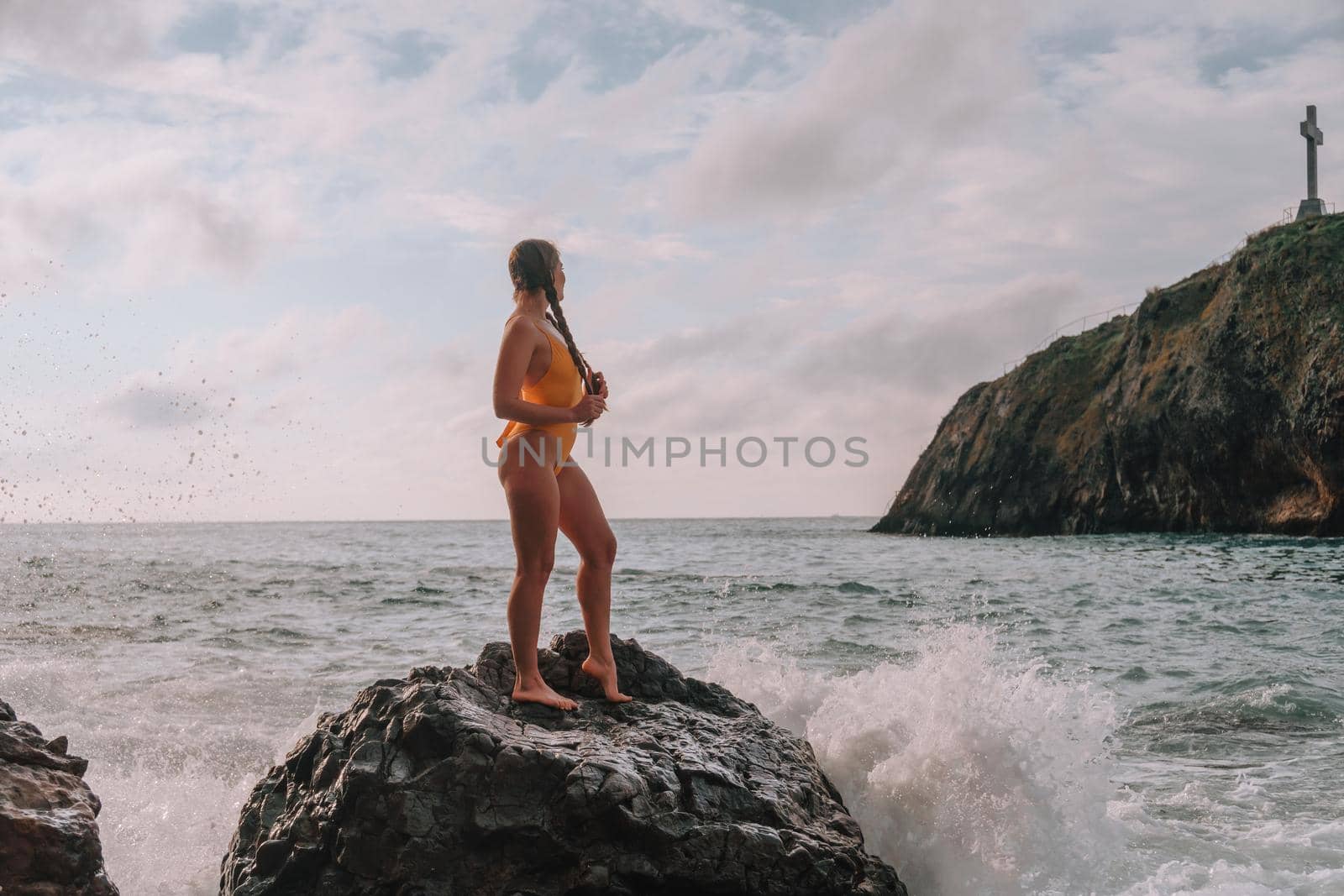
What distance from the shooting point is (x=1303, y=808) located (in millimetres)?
5320

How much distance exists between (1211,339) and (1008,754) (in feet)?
115

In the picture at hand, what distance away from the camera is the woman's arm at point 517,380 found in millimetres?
4031

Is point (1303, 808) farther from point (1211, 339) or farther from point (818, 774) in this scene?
point (1211, 339)

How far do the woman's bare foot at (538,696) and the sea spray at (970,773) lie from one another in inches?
60.0

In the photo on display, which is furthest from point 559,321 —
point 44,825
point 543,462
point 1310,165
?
point 1310,165

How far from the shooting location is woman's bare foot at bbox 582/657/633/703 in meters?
4.36

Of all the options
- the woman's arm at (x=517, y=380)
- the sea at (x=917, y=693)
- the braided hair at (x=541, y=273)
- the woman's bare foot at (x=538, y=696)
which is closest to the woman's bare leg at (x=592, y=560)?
the woman's bare foot at (x=538, y=696)

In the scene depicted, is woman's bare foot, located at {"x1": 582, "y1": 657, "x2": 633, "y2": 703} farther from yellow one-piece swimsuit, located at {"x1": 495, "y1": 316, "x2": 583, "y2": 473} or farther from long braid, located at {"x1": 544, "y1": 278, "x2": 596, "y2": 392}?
long braid, located at {"x1": 544, "y1": 278, "x2": 596, "y2": 392}

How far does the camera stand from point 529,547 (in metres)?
4.09

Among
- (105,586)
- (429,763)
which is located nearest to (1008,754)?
(429,763)

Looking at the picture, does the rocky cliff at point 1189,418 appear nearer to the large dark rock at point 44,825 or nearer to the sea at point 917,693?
the sea at point 917,693

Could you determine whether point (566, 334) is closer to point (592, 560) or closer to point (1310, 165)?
point (592, 560)

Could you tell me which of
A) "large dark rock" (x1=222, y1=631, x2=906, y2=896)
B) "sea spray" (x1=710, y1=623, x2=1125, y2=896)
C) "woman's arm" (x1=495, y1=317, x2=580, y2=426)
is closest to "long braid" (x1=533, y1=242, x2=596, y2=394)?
"woman's arm" (x1=495, y1=317, x2=580, y2=426)

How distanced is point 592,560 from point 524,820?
1.29 m
